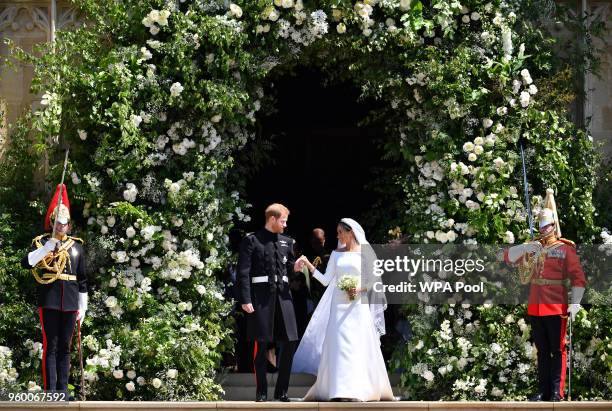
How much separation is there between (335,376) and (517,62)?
4225mm

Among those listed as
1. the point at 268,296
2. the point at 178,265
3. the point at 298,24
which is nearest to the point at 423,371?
the point at 268,296

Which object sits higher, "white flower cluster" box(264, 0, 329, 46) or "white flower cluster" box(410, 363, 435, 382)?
"white flower cluster" box(264, 0, 329, 46)

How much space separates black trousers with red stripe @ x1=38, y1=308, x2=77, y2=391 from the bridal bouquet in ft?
8.75

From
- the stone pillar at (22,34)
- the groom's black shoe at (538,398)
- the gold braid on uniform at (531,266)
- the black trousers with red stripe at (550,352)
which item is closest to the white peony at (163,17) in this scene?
the stone pillar at (22,34)

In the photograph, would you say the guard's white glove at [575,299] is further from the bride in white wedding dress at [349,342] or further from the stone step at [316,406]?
the bride in white wedding dress at [349,342]

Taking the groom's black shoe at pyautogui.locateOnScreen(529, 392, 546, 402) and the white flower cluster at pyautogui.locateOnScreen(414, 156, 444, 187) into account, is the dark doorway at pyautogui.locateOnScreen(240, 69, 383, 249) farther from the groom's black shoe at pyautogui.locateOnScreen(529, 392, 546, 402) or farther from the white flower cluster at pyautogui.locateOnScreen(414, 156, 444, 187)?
the groom's black shoe at pyautogui.locateOnScreen(529, 392, 546, 402)

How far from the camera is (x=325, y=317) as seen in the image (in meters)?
14.3

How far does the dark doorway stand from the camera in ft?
61.1

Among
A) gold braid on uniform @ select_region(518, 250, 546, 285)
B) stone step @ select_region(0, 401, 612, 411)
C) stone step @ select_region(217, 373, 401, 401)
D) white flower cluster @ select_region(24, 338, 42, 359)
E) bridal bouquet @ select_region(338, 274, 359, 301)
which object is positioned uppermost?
gold braid on uniform @ select_region(518, 250, 546, 285)

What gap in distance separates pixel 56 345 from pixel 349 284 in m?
2.95

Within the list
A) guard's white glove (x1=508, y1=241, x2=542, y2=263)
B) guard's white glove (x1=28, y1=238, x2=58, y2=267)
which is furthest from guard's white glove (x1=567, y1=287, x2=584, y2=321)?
guard's white glove (x1=28, y1=238, x2=58, y2=267)

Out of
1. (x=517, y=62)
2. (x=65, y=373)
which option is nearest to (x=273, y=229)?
(x=65, y=373)

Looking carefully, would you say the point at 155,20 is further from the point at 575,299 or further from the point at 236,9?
the point at 575,299

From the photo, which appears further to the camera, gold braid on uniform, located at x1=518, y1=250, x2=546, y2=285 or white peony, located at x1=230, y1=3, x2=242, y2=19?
white peony, located at x1=230, y1=3, x2=242, y2=19
